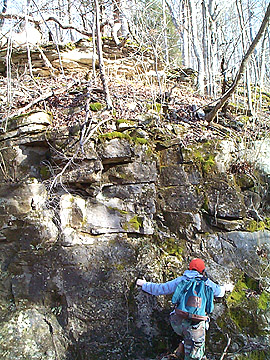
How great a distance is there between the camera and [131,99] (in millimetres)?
5434

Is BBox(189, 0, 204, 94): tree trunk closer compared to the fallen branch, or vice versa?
the fallen branch

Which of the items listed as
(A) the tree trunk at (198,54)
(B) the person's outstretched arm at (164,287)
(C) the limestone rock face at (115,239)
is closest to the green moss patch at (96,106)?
(C) the limestone rock face at (115,239)

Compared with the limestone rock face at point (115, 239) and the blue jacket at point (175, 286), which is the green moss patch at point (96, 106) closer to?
the limestone rock face at point (115, 239)

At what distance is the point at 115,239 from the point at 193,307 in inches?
62.3

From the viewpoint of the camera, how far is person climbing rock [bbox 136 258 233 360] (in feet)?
10.4

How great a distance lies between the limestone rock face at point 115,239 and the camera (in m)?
3.77

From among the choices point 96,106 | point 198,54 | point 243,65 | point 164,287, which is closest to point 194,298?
point 164,287

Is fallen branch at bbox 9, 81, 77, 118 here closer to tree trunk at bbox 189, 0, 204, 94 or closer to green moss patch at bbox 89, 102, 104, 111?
green moss patch at bbox 89, 102, 104, 111

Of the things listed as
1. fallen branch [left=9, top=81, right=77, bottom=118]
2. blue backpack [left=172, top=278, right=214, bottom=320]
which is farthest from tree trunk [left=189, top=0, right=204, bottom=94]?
blue backpack [left=172, top=278, right=214, bottom=320]

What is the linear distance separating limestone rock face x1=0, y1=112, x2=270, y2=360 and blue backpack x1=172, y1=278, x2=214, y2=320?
0.74 metres

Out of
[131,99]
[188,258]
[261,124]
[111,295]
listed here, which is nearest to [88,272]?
[111,295]

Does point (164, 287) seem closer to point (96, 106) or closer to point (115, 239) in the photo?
point (115, 239)

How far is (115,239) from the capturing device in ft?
13.9

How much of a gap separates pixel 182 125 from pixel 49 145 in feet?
8.35
